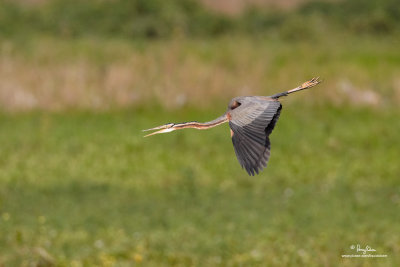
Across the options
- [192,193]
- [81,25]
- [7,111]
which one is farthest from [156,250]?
[81,25]

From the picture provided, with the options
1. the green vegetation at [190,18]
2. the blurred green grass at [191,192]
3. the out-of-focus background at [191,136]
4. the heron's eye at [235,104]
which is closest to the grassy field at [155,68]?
the out-of-focus background at [191,136]

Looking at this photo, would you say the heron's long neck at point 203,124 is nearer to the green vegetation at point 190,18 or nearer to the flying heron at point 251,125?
the flying heron at point 251,125

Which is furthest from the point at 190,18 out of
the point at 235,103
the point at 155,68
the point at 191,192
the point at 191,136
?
the point at 235,103

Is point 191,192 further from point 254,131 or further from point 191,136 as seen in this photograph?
point 254,131

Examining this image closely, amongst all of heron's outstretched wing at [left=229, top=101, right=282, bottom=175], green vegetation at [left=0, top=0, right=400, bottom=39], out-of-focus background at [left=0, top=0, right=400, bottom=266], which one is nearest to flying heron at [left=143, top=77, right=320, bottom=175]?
heron's outstretched wing at [left=229, top=101, right=282, bottom=175]

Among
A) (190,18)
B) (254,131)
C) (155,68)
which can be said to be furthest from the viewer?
(190,18)

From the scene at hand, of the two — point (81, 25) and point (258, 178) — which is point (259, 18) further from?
point (258, 178)

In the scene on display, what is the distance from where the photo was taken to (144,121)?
36.1 feet

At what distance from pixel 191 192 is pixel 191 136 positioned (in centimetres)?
245

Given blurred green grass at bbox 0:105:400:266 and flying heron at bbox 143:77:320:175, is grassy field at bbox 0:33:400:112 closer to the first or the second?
blurred green grass at bbox 0:105:400:266

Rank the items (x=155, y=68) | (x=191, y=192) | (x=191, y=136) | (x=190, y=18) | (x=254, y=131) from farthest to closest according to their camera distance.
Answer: (x=190, y=18) < (x=155, y=68) < (x=191, y=136) < (x=191, y=192) < (x=254, y=131)

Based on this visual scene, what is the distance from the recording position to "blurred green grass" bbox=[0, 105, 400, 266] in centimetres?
575

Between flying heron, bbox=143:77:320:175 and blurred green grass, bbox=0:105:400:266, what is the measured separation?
4.45m

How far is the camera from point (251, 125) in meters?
0.93
